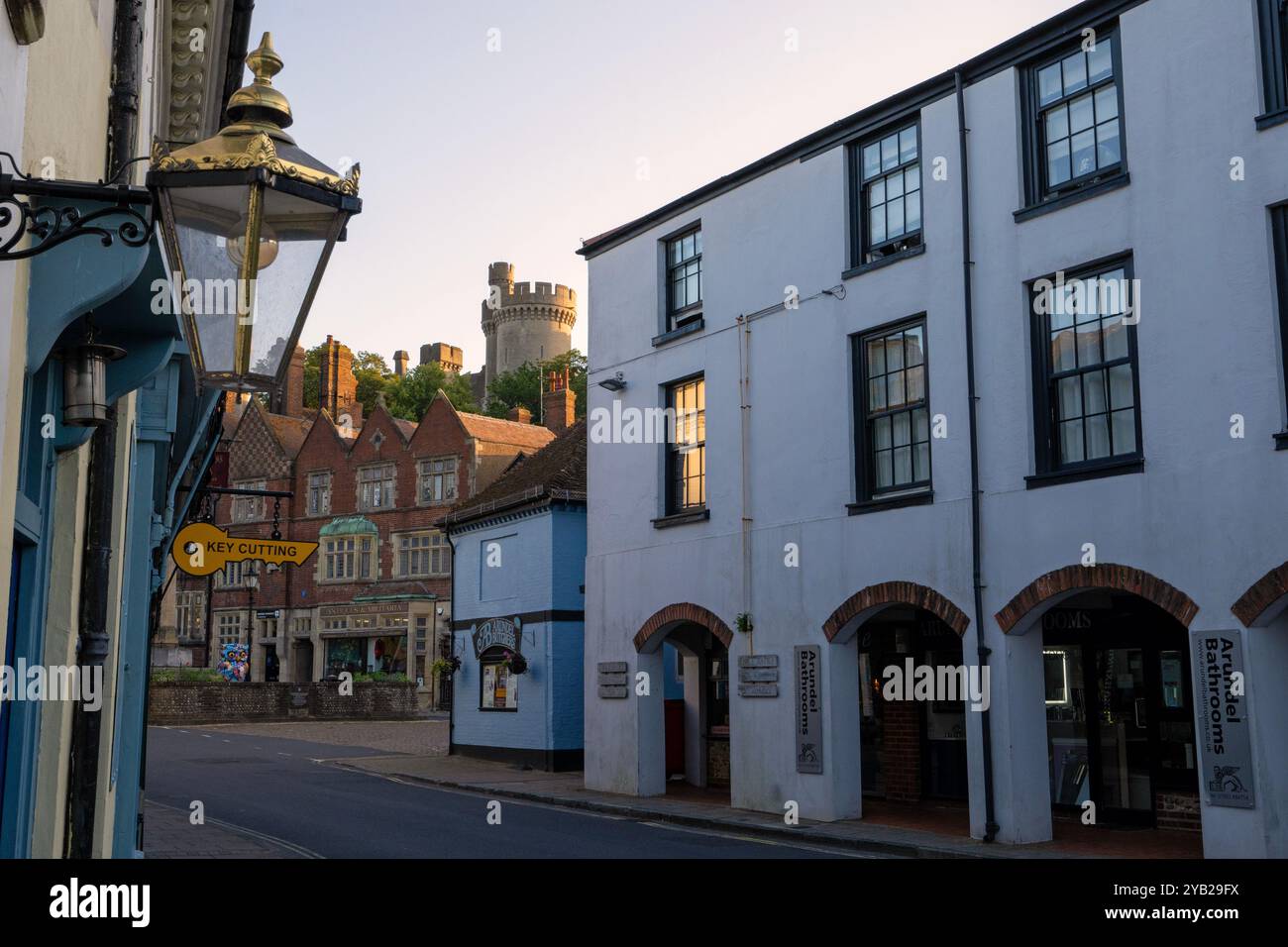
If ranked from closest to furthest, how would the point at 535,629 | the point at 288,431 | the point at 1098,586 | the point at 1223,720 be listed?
the point at 1223,720
the point at 1098,586
the point at 535,629
the point at 288,431

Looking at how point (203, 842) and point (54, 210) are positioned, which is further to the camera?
point (203, 842)

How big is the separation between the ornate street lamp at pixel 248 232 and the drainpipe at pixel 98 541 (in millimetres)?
1519

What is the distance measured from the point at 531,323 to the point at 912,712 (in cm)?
8027

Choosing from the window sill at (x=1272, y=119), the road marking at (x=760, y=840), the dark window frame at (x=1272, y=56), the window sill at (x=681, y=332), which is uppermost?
the dark window frame at (x=1272, y=56)

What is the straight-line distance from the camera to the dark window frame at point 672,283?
20.8 meters

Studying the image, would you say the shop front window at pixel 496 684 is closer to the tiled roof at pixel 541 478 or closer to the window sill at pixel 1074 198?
the tiled roof at pixel 541 478

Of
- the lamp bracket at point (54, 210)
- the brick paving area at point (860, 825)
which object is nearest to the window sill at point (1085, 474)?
the brick paving area at point (860, 825)

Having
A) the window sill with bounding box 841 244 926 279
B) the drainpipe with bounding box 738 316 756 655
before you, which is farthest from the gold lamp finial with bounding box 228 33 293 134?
the drainpipe with bounding box 738 316 756 655

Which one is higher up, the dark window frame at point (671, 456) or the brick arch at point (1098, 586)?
the dark window frame at point (671, 456)

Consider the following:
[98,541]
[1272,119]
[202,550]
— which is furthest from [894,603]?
[98,541]

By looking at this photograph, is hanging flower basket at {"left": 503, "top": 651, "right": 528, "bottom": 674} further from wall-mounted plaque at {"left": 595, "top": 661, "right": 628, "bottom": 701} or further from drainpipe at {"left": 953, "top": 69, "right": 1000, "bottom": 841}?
drainpipe at {"left": 953, "top": 69, "right": 1000, "bottom": 841}

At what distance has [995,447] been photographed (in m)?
15.3

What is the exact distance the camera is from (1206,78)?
13.6 metres

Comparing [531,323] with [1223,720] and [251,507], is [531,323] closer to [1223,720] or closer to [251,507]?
[251,507]
